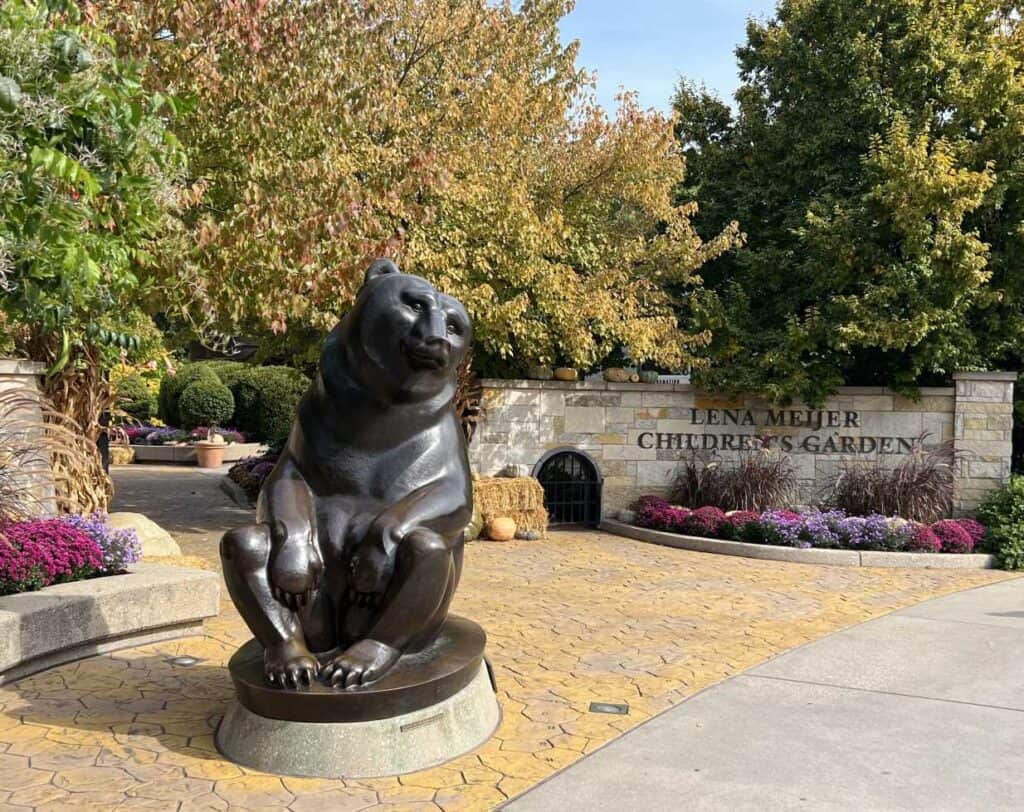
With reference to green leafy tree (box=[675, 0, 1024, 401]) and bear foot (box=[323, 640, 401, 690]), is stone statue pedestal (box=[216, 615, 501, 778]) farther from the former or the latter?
green leafy tree (box=[675, 0, 1024, 401])

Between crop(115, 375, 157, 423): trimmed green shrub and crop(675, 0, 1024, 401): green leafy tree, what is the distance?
15.6 metres

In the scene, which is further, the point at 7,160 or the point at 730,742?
the point at 730,742

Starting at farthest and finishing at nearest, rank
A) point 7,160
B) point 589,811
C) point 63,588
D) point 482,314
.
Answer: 1. point 482,314
2. point 63,588
3. point 7,160
4. point 589,811

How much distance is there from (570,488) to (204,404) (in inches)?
Result: 532

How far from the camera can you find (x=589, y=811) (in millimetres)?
3715

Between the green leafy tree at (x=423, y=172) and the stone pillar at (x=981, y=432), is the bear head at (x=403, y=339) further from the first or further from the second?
the stone pillar at (x=981, y=432)

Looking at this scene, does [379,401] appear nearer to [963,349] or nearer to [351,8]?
[351,8]

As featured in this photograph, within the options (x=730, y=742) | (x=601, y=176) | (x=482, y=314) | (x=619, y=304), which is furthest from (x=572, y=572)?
(x=601, y=176)

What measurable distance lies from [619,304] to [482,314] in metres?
2.12

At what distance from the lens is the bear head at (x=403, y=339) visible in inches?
167

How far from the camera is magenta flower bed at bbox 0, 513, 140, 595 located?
5.63 metres

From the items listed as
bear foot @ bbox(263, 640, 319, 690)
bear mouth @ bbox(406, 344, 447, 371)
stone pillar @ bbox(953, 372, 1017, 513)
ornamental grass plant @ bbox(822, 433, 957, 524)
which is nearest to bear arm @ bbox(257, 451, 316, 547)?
bear foot @ bbox(263, 640, 319, 690)

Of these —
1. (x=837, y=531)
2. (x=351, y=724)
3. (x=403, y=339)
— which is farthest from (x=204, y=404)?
(x=351, y=724)

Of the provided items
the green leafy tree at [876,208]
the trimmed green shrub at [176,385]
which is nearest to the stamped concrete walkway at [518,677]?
the green leafy tree at [876,208]
